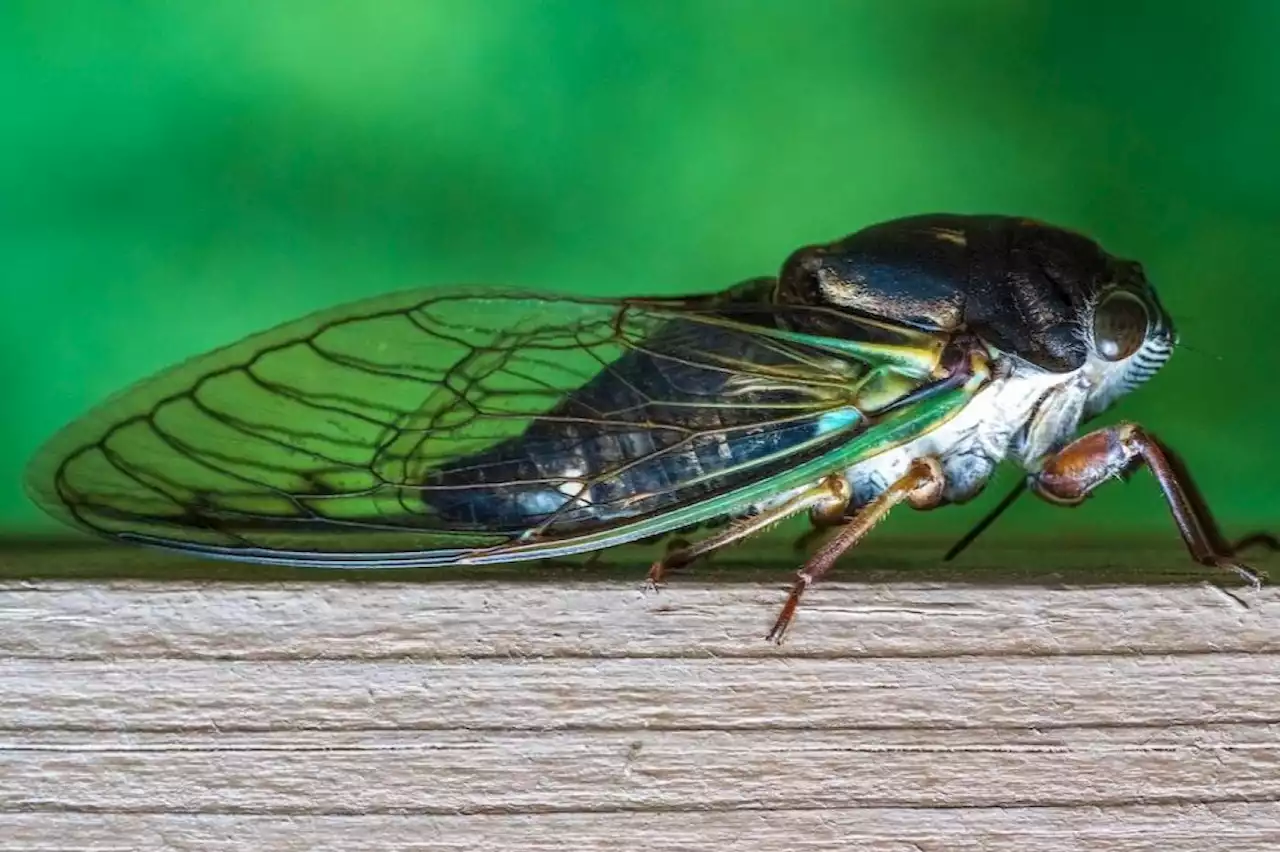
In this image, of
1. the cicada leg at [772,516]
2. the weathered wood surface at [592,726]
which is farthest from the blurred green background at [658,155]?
the weathered wood surface at [592,726]

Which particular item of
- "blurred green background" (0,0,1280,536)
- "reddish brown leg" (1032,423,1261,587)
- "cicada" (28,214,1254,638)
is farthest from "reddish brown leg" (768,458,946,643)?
"blurred green background" (0,0,1280,536)

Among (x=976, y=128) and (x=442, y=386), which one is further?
(x=976, y=128)

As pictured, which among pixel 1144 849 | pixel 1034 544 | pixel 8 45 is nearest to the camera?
pixel 1144 849

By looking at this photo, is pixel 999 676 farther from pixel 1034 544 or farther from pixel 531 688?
pixel 1034 544

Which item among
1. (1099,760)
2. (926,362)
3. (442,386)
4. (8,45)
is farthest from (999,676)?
(8,45)

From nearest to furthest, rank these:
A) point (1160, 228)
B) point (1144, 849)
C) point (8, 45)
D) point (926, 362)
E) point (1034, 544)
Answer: point (1144, 849), point (926, 362), point (1034, 544), point (8, 45), point (1160, 228)

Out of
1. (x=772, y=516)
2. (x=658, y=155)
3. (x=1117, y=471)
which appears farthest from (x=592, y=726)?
(x=658, y=155)

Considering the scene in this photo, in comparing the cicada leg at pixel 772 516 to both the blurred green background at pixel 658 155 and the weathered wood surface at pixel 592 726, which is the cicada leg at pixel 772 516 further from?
the blurred green background at pixel 658 155

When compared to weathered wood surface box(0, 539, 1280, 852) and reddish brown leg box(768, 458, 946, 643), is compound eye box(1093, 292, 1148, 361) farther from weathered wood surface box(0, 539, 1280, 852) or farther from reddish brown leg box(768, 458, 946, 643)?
weathered wood surface box(0, 539, 1280, 852)
